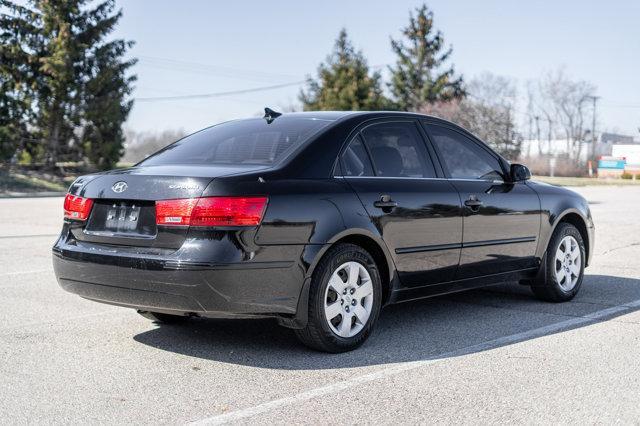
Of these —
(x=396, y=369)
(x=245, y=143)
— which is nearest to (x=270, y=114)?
(x=245, y=143)

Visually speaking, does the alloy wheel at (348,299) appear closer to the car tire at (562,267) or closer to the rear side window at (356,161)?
the rear side window at (356,161)

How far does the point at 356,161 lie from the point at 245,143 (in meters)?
0.80

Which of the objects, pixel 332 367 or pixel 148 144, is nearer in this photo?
pixel 332 367

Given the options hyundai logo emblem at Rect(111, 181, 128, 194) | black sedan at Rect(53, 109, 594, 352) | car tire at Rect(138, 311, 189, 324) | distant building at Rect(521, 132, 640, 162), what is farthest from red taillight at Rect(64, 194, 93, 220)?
distant building at Rect(521, 132, 640, 162)

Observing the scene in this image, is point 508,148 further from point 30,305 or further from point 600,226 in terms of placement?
point 30,305

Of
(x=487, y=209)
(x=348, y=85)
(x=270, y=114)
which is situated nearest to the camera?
(x=270, y=114)

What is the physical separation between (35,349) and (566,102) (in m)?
94.3

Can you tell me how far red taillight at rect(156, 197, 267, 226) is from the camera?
14.5 ft

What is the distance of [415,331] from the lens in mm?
5656

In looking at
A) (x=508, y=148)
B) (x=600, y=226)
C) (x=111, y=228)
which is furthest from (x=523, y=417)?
(x=508, y=148)

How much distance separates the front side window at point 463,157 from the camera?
19.8 ft

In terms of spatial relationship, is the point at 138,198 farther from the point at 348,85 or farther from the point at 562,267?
the point at 348,85

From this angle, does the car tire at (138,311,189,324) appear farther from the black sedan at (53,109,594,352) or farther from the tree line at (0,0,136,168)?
the tree line at (0,0,136,168)

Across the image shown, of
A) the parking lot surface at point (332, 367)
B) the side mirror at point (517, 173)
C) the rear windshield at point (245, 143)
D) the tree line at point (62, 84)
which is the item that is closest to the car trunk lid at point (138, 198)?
the rear windshield at point (245, 143)
